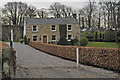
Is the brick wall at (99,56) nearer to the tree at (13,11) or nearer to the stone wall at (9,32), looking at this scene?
the stone wall at (9,32)

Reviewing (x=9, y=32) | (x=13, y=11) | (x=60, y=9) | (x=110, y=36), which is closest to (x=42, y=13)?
(x=60, y=9)

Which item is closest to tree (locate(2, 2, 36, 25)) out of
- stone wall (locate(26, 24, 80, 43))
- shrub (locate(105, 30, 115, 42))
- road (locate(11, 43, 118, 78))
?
stone wall (locate(26, 24, 80, 43))

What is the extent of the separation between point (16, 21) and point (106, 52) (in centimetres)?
4464

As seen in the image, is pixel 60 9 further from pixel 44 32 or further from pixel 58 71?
pixel 58 71

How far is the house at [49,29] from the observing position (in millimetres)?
36781

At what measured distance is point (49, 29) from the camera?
37406mm

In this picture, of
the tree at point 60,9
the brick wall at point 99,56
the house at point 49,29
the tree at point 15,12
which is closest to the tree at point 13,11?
the tree at point 15,12

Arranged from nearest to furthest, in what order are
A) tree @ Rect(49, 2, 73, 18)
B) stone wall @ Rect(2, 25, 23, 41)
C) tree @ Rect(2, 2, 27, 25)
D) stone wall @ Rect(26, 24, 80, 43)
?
1. stone wall @ Rect(26, 24, 80, 43)
2. stone wall @ Rect(2, 25, 23, 41)
3. tree @ Rect(2, 2, 27, 25)
4. tree @ Rect(49, 2, 73, 18)

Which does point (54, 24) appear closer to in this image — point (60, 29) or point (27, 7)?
point (60, 29)

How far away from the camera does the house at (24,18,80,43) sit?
36781 millimetres

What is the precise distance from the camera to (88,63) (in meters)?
10.1

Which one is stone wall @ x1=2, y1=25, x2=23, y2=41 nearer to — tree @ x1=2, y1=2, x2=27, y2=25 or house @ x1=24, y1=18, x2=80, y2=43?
tree @ x1=2, y1=2, x2=27, y2=25

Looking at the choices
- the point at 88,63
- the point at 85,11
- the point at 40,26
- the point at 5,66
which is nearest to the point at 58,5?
the point at 85,11

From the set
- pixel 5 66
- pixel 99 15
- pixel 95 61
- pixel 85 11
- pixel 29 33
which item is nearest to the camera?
pixel 5 66
